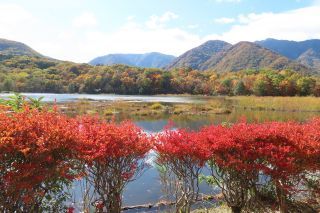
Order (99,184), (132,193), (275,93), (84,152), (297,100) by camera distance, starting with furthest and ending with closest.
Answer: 1. (275,93)
2. (297,100)
3. (132,193)
4. (99,184)
5. (84,152)

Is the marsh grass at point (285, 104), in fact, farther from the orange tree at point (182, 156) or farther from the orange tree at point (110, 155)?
the orange tree at point (110, 155)

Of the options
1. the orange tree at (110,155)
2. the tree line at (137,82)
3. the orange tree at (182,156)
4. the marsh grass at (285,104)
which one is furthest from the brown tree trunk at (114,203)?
the tree line at (137,82)

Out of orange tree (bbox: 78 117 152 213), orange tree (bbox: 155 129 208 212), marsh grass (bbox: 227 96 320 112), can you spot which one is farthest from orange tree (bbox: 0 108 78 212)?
marsh grass (bbox: 227 96 320 112)

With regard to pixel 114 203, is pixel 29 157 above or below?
above

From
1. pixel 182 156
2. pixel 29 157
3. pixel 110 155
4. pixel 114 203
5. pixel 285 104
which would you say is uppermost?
pixel 29 157

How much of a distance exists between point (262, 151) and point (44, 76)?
14577cm

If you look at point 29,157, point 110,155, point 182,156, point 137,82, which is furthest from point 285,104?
point 137,82

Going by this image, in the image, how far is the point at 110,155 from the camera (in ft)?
22.4

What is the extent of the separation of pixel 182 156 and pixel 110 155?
63.0 inches

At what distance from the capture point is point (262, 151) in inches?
285

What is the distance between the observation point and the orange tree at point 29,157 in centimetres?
539

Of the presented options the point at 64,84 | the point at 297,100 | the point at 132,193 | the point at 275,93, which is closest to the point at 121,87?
the point at 64,84

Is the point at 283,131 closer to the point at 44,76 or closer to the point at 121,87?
the point at 121,87

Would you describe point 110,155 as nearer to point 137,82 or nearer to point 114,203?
point 114,203
